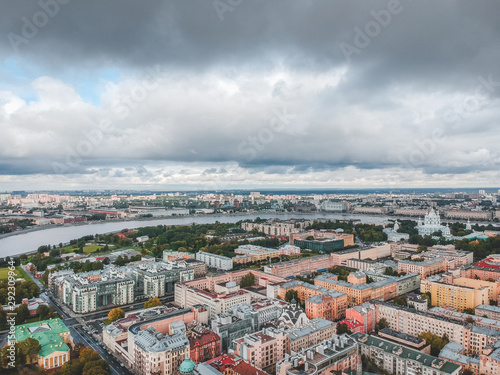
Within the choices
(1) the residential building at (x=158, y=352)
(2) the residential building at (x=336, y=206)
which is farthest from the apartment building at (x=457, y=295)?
(2) the residential building at (x=336, y=206)

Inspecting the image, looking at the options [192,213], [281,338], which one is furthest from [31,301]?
[192,213]

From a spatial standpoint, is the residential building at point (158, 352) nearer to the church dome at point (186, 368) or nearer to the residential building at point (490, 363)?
the church dome at point (186, 368)

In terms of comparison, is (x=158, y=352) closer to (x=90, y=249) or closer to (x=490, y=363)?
(x=490, y=363)

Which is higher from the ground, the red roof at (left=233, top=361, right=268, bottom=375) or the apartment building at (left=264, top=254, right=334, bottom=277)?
the red roof at (left=233, top=361, right=268, bottom=375)

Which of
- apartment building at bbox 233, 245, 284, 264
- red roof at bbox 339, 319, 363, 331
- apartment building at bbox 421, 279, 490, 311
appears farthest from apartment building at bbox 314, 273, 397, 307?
apartment building at bbox 233, 245, 284, 264

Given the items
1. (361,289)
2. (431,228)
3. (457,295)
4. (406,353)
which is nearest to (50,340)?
(406,353)

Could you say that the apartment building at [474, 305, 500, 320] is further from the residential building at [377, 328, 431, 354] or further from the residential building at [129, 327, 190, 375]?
the residential building at [129, 327, 190, 375]
